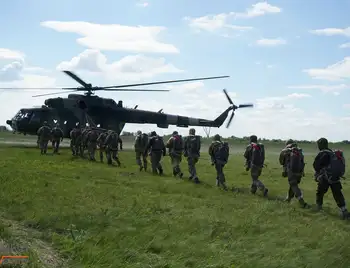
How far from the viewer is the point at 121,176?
52.7 ft

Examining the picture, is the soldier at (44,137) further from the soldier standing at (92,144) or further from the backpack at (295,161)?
the backpack at (295,161)

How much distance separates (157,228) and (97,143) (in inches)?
574

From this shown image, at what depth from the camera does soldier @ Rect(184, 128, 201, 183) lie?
16.2 m

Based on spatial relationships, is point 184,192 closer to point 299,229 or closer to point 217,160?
point 217,160

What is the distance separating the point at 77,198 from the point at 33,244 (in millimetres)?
3811

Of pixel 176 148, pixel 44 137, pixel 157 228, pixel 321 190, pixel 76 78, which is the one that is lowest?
pixel 157 228

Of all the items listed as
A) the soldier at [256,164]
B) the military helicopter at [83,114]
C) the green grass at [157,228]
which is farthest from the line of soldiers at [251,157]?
the military helicopter at [83,114]

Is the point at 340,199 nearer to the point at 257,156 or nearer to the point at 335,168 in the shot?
the point at 335,168

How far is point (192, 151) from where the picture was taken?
16266 mm

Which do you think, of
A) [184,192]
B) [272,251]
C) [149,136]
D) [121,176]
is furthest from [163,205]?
[149,136]

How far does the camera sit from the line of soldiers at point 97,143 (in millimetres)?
20763

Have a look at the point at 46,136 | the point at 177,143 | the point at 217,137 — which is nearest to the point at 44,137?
the point at 46,136

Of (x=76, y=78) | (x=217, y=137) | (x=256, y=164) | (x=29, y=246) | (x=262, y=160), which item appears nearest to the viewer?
(x=29, y=246)

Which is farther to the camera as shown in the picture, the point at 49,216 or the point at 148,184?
the point at 148,184
